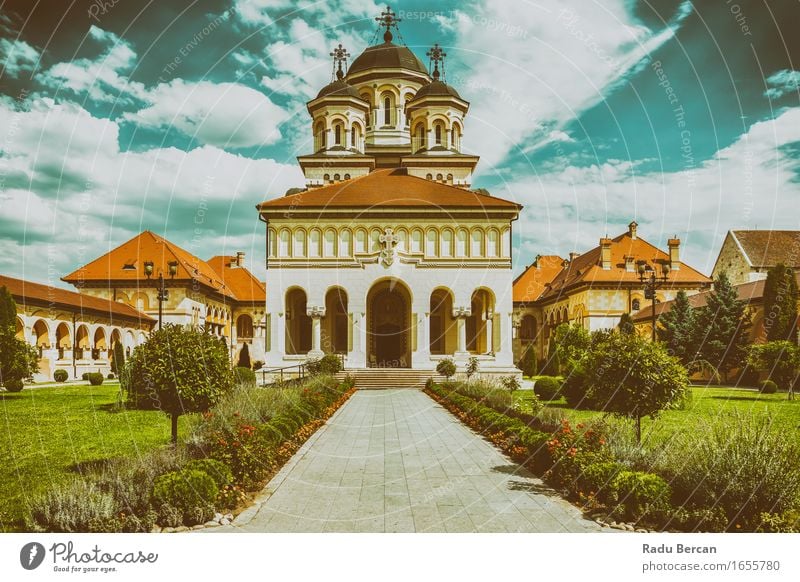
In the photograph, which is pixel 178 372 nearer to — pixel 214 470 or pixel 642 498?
pixel 214 470

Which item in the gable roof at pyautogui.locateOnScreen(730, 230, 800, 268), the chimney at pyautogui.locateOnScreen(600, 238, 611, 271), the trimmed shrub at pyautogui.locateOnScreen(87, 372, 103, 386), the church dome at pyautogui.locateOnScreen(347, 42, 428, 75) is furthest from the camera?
the church dome at pyautogui.locateOnScreen(347, 42, 428, 75)

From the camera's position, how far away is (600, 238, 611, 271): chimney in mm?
42375

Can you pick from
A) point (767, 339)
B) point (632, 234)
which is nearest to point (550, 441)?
point (767, 339)

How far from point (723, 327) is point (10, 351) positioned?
2971cm

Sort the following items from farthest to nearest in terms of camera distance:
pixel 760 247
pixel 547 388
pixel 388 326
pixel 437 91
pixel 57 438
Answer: pixel 437 91 → pixel 388 326 → pixel 760 247 → pixel 547 388 → pixel 57 438

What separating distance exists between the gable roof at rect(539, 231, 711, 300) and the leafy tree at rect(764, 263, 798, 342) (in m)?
14.5

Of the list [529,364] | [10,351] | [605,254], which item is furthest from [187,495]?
[605,254]

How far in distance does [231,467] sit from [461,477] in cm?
331

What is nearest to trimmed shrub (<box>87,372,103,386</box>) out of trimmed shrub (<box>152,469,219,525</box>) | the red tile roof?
the red tile roof

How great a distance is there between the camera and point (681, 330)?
98.8 ft

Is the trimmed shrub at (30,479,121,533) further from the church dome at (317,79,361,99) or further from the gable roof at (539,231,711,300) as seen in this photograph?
the gable roof at (539,231,711,300)

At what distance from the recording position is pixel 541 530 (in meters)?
6.59

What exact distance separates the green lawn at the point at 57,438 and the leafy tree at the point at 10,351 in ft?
2.25
